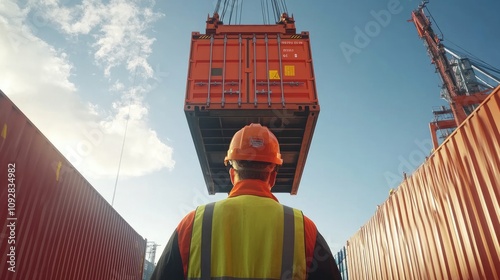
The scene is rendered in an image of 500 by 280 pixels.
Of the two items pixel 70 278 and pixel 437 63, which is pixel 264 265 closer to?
pixel 70 278

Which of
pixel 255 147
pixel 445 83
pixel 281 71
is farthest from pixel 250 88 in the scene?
pixel 445 83

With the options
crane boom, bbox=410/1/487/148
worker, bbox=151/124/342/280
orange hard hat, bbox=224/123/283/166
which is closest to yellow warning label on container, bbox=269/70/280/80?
orange hard hat, bbox=224/123/283/166

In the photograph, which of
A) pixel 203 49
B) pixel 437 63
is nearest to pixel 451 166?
pixel 203 49

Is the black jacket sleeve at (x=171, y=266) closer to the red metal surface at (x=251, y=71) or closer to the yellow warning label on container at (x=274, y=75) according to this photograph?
the red metal surface at (x=251, y=71)

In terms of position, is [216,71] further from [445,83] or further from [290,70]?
[445,83]

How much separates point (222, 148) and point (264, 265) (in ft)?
21.1

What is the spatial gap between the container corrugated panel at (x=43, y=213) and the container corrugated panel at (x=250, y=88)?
8.33ft

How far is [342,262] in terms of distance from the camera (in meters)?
10.7

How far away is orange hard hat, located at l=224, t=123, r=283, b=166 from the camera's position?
73.8 inches

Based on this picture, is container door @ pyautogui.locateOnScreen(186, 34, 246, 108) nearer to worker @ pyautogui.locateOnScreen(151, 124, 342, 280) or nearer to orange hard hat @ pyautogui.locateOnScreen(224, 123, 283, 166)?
orange hard hat @ pyautogui.locateOnScreen(224, 123, 283, 166)

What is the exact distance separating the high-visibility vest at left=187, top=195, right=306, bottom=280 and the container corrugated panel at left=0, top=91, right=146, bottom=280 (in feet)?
12.1

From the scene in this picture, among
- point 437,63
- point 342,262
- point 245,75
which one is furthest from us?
point 437,63

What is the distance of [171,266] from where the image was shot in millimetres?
1559

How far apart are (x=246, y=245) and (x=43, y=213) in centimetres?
469
